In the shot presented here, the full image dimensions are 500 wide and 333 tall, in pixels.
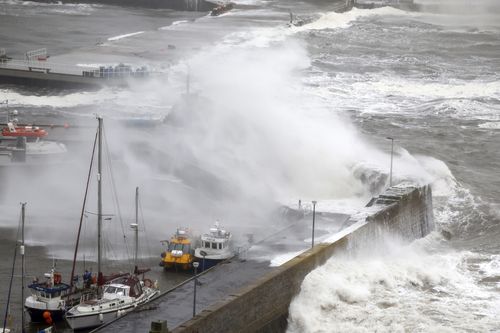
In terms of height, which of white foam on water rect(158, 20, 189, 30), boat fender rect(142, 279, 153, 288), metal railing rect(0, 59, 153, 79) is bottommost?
white foam on water rect(158, 20, 189, 30)

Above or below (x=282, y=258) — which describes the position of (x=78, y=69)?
below

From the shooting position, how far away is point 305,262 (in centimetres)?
3011

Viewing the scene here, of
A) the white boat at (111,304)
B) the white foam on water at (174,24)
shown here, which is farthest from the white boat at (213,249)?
the white foam on water at (174,24)

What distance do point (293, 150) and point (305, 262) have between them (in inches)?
629

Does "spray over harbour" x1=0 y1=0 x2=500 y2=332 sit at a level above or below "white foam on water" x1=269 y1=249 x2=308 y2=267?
below

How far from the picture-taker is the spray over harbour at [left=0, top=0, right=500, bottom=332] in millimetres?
32344

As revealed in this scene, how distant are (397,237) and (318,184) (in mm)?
6565

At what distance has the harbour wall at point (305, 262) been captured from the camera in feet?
86.5

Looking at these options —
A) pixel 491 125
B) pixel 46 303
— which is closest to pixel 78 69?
pixel 491 125

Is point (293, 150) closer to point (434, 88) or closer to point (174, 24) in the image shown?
point (434, 88)

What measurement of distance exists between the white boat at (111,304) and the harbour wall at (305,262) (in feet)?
6.43

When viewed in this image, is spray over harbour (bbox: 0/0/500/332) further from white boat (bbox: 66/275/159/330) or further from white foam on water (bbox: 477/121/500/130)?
white boat (bbox: 66/275/159/330)

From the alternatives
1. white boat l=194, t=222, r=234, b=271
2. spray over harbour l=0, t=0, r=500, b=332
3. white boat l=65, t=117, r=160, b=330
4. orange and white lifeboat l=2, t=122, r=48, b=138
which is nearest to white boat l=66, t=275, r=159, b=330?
white boat l=65, t=117, r=160, b=330

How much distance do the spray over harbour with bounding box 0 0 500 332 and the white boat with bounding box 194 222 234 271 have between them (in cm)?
108
